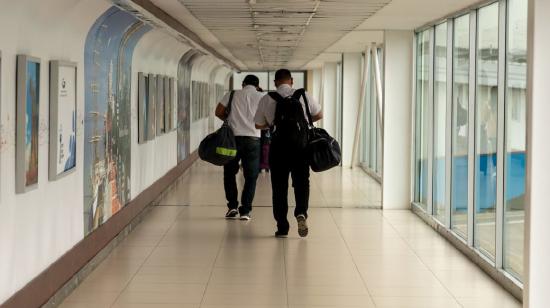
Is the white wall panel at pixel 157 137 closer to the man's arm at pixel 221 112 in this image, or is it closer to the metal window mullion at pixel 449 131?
the man's arm at pixel 221 112

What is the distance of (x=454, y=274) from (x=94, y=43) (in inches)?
157

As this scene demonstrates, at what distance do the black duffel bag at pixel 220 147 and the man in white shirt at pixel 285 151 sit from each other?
98cm

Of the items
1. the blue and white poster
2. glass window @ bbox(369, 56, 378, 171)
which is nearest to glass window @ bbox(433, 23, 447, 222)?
the blue and white poster

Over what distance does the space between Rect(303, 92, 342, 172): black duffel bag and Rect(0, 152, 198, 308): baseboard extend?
7.25ft

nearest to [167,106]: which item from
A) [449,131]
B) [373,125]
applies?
[449,131]

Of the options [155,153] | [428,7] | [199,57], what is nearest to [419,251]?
[428,7]

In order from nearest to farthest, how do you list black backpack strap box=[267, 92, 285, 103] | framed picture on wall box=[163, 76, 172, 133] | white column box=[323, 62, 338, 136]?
black backpack strap box=[267, 92, 285, 103] < framed picture on wall box=[163, 76, 172, 133] < white column box=[323, 62, 338, 136]

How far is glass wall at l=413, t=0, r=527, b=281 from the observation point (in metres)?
8.15

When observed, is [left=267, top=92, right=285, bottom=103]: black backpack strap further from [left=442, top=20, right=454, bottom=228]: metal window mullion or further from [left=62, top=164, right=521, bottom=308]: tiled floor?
[left=442, top=20, right=454, bottom=228]: metal window mullion

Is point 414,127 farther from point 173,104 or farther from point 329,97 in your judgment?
point 329,97

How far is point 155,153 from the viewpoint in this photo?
14445 millimetres

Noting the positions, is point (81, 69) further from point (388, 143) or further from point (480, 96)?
point (388, 143)

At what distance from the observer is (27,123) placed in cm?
645

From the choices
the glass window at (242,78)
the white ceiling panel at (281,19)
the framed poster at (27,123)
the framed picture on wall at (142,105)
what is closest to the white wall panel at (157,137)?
the framed picture on wall at (142,105)
